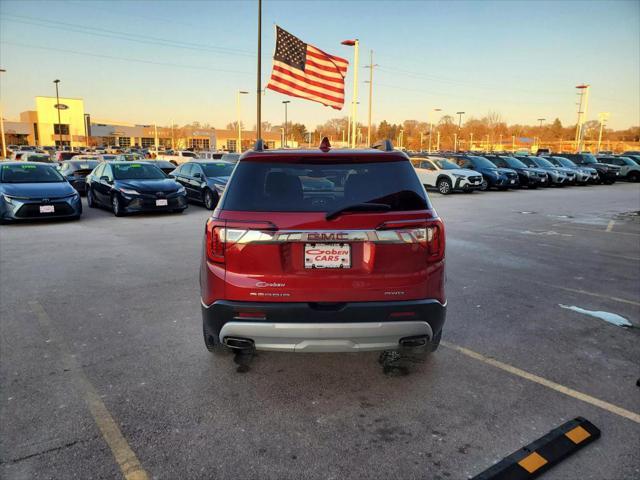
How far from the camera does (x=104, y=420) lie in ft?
9.70

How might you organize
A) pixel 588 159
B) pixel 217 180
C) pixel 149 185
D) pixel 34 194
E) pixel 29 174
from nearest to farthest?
pixel 34 194 < pixel 29 174 < pixel 149 185 < pixel 217 180 < pixel 588 159

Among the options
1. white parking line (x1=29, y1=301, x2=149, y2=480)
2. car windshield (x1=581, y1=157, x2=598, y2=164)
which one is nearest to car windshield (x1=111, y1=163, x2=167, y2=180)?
white parking line (x1=29, y1=301, x2=149, y2=480)

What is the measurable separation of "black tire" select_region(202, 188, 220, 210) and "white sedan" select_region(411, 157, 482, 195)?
10.7 meters

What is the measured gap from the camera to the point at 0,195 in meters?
10.8

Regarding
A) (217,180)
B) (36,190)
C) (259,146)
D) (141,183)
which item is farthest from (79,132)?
(259,146)

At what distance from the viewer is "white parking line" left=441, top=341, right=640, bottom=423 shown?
10.2ft

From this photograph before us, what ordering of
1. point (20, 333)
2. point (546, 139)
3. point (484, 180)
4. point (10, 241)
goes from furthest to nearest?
1. point (546, 139)
2. point (484, 180)
3. point (10, 241)
4. point (20, 333)

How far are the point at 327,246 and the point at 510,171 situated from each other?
23346mm

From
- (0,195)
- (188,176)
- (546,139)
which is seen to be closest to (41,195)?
(0,195)

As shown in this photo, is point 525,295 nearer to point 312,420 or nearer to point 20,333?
point 312,420

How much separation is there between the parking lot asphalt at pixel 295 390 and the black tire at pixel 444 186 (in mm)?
14869

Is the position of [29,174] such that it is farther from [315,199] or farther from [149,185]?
[315,199]

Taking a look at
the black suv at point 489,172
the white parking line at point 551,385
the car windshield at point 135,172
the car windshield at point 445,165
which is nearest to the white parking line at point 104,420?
the white parking line at point 551,385

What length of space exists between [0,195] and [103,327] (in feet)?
28.1
